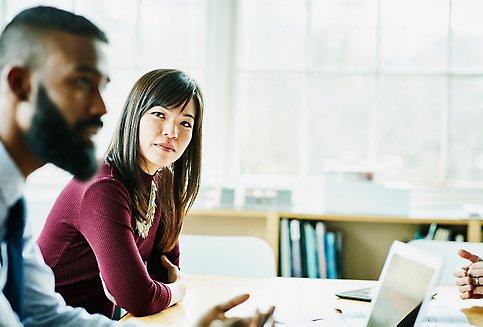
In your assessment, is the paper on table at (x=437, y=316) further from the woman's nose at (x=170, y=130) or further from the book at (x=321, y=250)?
the book at (x=321, y=250)

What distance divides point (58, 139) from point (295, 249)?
8.17 ft

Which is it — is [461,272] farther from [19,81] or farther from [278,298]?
[19,81]

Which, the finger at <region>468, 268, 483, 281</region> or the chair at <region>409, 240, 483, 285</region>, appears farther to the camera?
the chair at <region>409, 240, 483, 285</region>

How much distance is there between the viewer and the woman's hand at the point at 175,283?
5.93ft

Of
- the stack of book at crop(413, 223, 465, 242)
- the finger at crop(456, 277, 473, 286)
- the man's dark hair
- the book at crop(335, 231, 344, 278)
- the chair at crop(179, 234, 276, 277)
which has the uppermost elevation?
the man's dark hair

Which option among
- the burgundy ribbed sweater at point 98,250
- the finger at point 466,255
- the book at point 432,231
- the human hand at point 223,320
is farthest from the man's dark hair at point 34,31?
the book at point 432,231

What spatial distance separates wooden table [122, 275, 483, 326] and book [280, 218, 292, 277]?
1.25 metres

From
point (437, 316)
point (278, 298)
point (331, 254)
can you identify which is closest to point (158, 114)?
point (278, 298)

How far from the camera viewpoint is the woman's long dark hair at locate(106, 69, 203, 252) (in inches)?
77.4

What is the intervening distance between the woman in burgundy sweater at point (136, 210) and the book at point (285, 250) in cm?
122

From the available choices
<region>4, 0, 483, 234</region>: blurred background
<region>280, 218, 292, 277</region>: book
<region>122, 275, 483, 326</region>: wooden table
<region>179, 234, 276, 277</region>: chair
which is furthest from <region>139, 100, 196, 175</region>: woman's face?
<region>4, 0, 483, 234</region>: blurred background

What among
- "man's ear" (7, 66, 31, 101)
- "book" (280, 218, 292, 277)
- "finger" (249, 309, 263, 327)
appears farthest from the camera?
"book" (280, 218, 292, 277)

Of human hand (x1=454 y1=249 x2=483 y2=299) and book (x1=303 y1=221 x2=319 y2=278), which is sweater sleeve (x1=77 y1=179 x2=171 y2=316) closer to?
human hand (x1=454 y1=249 x2=483 y2=299)

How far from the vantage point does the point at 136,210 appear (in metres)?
1.94
